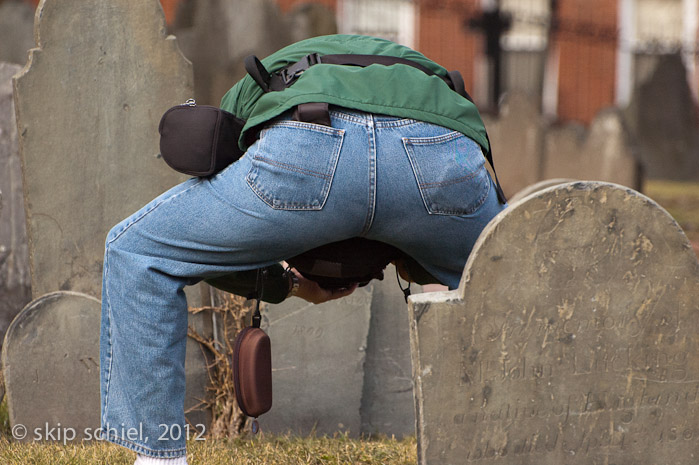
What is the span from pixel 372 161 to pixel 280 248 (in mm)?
317

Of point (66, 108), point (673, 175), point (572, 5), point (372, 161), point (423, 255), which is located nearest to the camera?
point (372, 161)

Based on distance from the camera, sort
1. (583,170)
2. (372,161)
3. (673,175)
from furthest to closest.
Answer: (673,175) < (583,170) < (372,161)

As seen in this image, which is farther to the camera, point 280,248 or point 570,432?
point 570,432

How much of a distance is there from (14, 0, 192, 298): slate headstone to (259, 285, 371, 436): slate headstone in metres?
0.80

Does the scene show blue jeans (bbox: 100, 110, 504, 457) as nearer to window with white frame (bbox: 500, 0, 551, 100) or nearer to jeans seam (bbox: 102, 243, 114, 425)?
jeans seam (bbox: 102, 243, 114, 425)

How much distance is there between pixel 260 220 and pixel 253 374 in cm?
49

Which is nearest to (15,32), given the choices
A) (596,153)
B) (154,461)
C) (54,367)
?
(596,153)

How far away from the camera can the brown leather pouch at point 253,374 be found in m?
2.48

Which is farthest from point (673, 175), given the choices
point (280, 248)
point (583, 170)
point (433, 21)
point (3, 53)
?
point (280, 248)

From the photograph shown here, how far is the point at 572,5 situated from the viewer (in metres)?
15.3

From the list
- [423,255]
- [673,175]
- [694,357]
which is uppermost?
[423,255]

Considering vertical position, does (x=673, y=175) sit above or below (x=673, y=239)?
below

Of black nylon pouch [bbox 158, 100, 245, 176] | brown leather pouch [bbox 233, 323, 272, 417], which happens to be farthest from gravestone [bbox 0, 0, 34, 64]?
brown leather pouch [bbox 233, 323, 272, 417]

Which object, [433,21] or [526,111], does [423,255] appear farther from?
[433,21]
